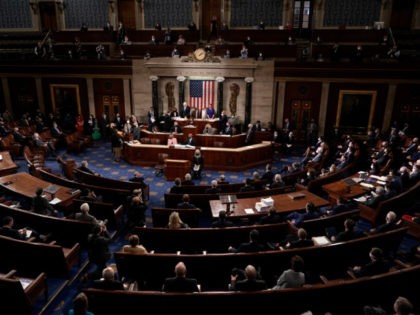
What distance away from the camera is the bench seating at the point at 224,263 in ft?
16.1

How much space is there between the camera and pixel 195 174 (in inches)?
432

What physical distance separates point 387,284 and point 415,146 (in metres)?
7.82

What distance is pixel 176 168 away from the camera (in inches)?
421

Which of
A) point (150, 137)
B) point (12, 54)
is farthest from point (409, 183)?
point (12, 54)

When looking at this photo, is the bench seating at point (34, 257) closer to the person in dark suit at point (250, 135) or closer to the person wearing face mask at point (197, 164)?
the person wearing face mask at point (197, 164)

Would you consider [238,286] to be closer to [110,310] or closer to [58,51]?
[110,310]

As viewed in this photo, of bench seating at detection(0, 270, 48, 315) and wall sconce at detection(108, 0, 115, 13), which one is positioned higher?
wall sconce at detection(108, 0, 115, 13)

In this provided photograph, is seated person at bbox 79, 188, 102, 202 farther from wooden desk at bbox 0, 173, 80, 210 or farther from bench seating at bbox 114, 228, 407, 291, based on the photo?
bench seating at bbox 114, 228, 407, 291

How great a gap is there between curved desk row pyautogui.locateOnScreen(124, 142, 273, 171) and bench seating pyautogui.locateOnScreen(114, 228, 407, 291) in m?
6.87

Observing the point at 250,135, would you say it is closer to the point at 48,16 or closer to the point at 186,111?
the point at 186,111

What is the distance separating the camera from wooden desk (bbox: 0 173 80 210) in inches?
294

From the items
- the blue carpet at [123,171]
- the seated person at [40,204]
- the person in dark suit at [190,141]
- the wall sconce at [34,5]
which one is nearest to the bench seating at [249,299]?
the blue carpet at [123,171]

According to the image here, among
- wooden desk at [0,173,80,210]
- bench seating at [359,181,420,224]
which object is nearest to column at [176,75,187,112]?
wooden desk at [0,173,80,210]

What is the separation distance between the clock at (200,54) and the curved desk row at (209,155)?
4.73m
